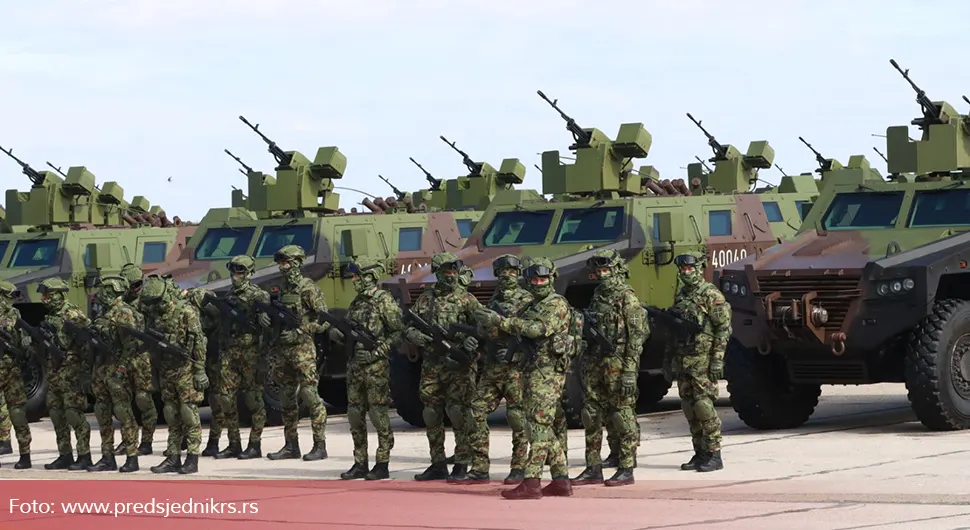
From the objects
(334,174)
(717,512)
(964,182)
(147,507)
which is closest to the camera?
(717,512)

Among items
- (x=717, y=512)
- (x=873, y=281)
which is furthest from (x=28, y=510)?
(x=873, y=281)

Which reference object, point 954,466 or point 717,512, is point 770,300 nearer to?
point 954,466

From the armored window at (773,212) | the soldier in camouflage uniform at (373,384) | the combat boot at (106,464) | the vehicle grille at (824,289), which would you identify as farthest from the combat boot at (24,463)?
the armored window at (773,212)

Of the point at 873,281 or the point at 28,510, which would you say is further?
the point at 873,281

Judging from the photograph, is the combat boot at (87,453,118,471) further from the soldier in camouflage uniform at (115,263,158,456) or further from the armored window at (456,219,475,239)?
the armored window at (456,219,475,239)

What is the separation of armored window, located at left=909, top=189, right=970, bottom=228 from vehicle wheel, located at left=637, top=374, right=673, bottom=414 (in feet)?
11.0

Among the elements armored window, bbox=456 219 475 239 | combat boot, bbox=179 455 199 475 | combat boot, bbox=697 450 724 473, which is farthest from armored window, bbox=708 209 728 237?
combat boot, bbox=179 455 199 475

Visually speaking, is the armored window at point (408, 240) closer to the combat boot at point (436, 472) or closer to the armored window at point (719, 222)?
the armored window at point (719, 222)

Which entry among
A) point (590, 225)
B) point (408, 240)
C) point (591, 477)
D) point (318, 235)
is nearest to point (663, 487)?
point (591, 477)

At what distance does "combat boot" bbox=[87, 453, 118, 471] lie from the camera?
13211 millimetres

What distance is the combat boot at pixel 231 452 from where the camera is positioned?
14.1 metres

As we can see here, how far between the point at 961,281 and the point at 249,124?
9.98m

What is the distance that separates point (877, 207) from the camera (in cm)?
1548

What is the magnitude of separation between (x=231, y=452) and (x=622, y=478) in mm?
4118
